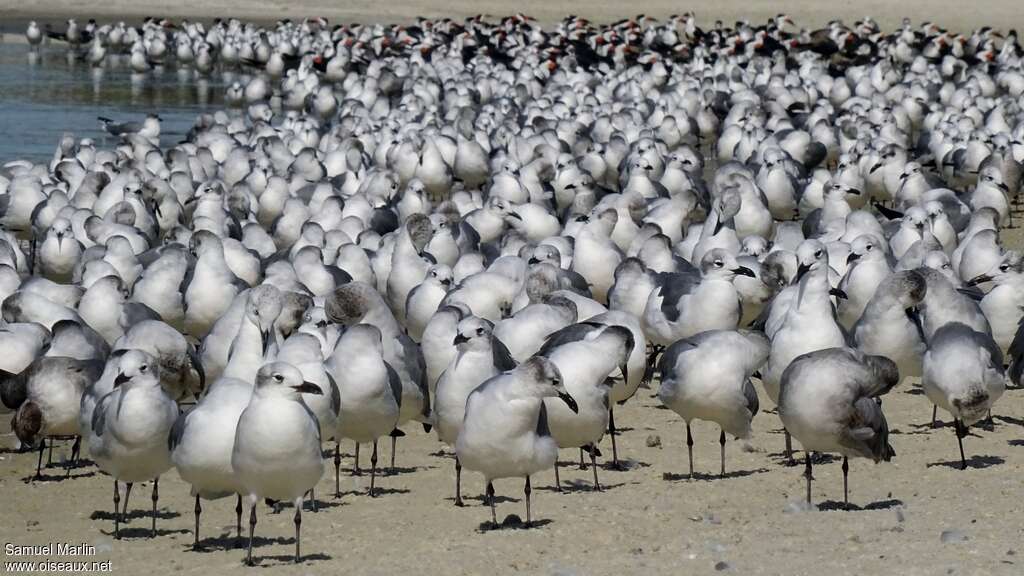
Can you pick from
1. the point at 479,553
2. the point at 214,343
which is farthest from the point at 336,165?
the point at 479,553

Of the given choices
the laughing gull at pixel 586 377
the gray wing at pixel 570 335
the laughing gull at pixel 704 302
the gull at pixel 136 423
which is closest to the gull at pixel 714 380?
the laughing gull at pixel 586 377

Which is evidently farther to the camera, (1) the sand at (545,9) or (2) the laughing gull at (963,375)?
(1) the sand at (545,9)

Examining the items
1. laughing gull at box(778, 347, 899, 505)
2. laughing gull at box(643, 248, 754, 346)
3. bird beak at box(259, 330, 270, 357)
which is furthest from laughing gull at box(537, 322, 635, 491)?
laughing gull at box(643, 248, 754, 346)

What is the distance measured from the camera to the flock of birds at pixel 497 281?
9.55 meters

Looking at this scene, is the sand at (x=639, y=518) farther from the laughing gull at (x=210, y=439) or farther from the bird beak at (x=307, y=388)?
the bird beak at (x=307, y=388)

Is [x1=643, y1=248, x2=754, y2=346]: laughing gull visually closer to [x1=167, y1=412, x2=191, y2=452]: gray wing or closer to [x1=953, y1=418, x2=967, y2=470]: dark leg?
[x1=953, y1=418, x2=967, y2=470]: dark leg

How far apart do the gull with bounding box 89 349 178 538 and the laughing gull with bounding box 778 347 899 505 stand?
3522 millimetres

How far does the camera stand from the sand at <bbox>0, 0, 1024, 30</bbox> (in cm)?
5647

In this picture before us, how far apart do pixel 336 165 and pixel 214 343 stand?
12.3 metres

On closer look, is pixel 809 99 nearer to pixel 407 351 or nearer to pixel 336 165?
pixel 336 165

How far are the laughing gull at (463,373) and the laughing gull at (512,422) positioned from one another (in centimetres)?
77

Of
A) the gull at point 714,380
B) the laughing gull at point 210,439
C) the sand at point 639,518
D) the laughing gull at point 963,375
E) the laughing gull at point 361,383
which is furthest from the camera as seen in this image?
the laughing gull at point 963,375

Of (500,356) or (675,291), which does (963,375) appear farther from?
(675,291)

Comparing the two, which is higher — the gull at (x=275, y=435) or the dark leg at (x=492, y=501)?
the gull at (x=275, y=435)
